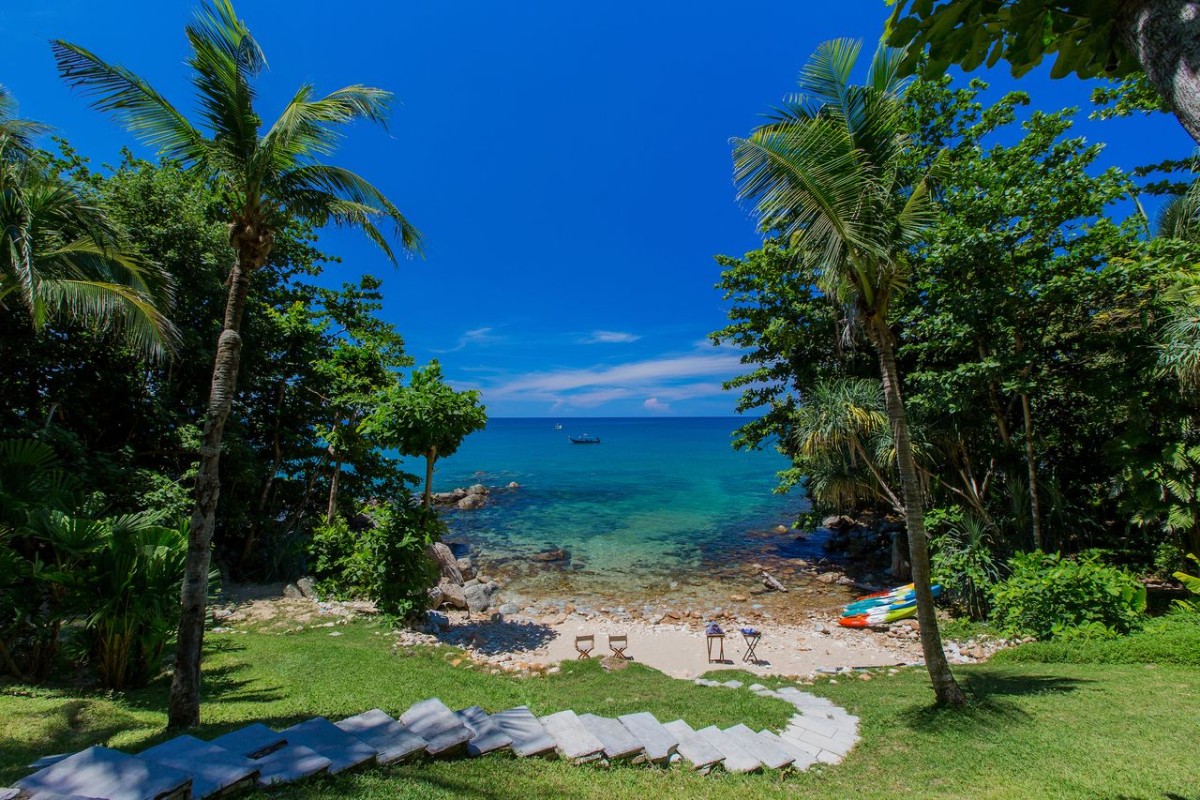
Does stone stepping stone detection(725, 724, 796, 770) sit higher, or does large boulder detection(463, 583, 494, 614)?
stone stepping stone detection(725, 724, 796, 770)

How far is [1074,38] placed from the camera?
1967mm

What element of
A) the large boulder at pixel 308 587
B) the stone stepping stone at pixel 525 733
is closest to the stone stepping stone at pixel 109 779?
the stone stepping stone at pixel 525 733

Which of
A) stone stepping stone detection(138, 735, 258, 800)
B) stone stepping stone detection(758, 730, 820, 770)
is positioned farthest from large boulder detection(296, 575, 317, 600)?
stone stepping stone detection(758, 730, 820, 770)

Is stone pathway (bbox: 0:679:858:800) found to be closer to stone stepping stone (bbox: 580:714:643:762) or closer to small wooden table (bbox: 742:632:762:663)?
stone stepping stone (bbox: 580:714:643:762)

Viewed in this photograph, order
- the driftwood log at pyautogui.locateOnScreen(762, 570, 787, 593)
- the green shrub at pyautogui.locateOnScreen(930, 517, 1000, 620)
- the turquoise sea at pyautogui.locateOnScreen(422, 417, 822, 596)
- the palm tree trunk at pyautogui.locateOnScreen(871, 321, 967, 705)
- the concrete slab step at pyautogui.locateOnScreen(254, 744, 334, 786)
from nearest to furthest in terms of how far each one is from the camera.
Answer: the concrete slab step at pyautogui.locateOnScreen(254, 744, 334, 786) < the palm tree trunk at pyautogui.locateOnScreen(871, 321, 967, 705) < the green shrub at pyautogui.locateOnScreen(930, 517, 1000, 620) < the driftwood log at pyautogui.locateOnScreen(762, 570, 787, 593) < the turquoise sea at pyautogui.locateOnScreen(422, 417, 822, 596)

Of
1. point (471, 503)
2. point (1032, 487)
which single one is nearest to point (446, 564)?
point (1032, 487)

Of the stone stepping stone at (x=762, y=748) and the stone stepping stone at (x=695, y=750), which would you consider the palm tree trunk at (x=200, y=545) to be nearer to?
the stone stepping stone at (x=695, y=750)

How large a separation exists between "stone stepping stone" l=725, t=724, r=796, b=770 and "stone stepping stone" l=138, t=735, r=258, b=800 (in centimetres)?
390

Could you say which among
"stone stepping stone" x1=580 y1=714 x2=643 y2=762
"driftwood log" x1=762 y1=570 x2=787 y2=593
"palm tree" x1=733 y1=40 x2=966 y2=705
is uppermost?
"palm tree" x1=733 y1=40 x2=966 y2=705

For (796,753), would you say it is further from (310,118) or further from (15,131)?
(15,131)

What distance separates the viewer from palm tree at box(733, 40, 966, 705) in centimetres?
536

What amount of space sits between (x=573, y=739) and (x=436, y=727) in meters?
1.18

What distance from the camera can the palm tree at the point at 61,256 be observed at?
21.9ft

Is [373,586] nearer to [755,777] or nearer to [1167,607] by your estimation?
[755,777]
